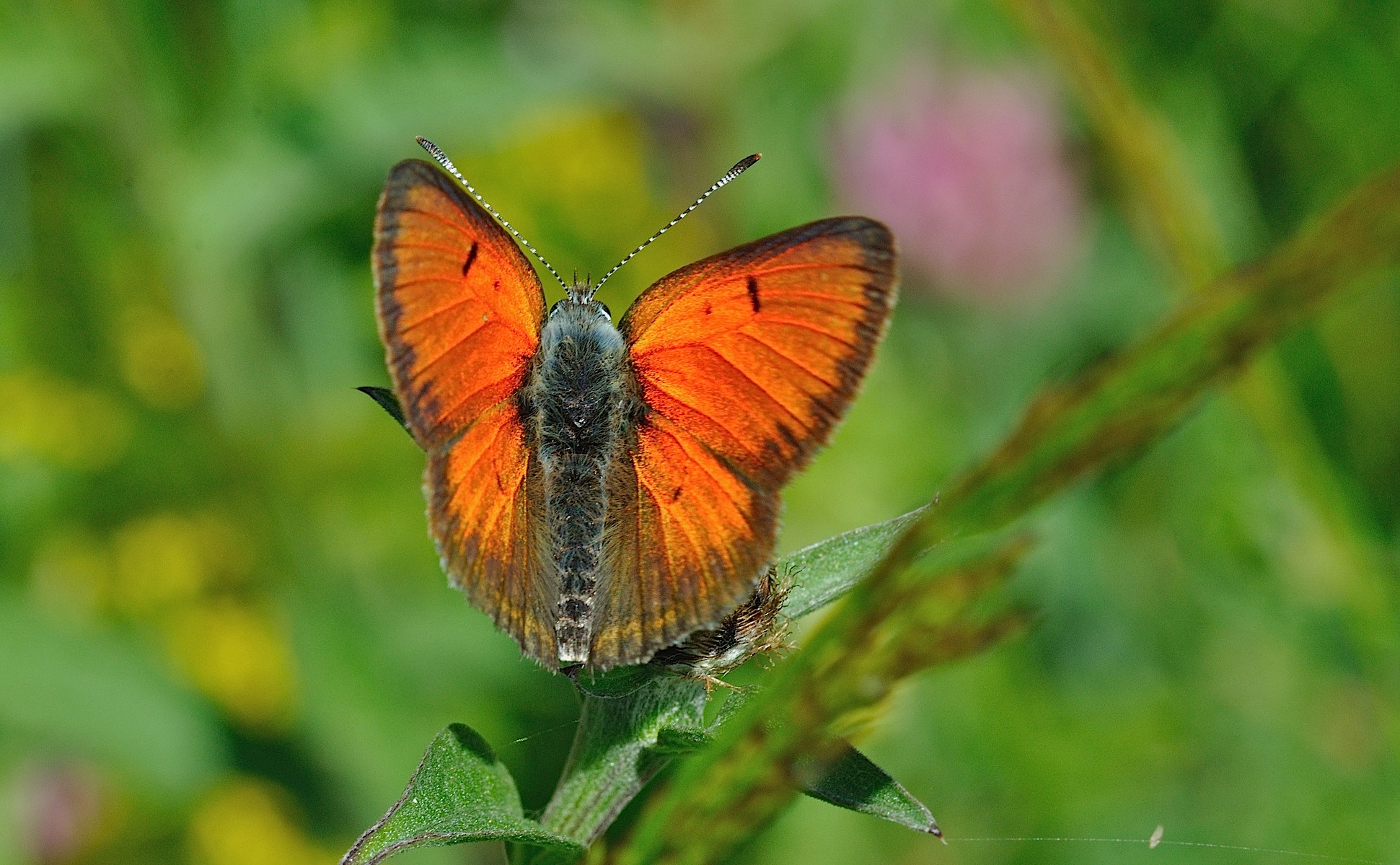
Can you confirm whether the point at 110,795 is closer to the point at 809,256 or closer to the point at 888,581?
the point at 809,256

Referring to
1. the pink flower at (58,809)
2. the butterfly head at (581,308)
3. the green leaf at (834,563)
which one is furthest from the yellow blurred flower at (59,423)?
the green leaf at (834,563)

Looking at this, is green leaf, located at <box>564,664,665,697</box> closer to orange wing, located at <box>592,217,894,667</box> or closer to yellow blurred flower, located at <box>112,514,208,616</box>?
orange wing, located at <box>592,217,894,667</box>

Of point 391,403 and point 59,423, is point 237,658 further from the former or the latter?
point 391,403

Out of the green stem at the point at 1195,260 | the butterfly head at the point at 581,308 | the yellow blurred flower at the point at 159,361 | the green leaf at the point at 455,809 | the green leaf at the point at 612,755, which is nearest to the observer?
the green leaf at the point at 455,809

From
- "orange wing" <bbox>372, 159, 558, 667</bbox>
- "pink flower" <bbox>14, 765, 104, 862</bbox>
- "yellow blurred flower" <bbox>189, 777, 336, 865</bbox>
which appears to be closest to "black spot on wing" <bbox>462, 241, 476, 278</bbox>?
"orange wing" <bbox>372, 159, 558, 667</bbox>

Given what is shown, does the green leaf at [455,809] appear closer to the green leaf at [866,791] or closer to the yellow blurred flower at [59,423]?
the green leaf at [866,791]

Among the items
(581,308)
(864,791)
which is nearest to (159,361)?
(581,308)

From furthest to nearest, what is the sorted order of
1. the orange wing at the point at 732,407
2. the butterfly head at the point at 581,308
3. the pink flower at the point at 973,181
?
the pink flower at the point at 973,181
the butterfly head at the point at 581,308
the orange wing at the point at 732,407

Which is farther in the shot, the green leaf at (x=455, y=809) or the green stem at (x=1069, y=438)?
the green leaf at (x=455, y=809)
